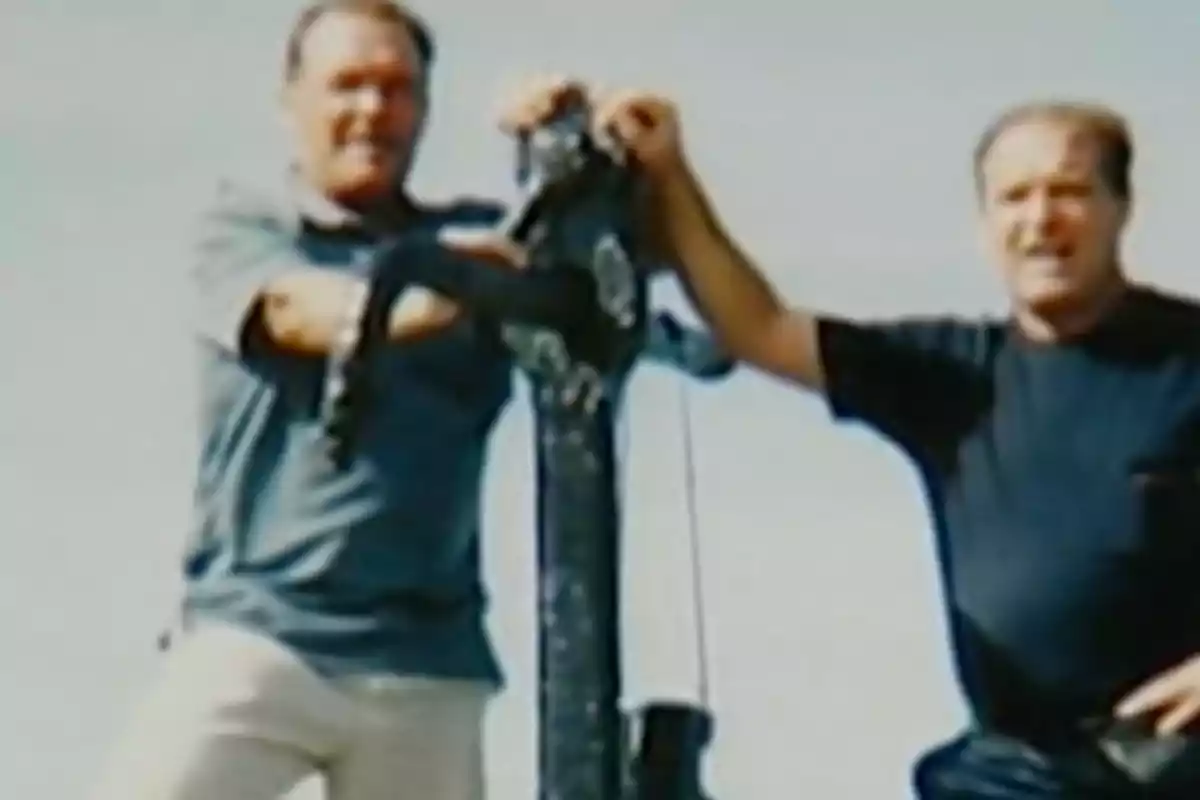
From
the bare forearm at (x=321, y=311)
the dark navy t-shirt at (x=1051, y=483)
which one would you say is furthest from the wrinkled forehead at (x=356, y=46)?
the dark navy t-shirt at (x=1051, y=483)

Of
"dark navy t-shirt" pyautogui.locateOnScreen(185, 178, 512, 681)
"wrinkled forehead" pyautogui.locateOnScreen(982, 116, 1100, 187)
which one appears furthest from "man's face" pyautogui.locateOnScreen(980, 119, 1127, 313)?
"dark navy t-shirt" pyautogui.locateOnScreen(185, 178, 512, 681)

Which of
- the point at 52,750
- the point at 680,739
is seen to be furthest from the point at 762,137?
the point at 52,750

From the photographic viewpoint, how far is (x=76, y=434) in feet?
3.87

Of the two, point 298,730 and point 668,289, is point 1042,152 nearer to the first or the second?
point 668,289

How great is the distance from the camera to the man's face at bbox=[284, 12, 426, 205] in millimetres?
1163

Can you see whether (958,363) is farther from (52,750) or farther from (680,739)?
(52,750)

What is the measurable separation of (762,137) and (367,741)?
345mm

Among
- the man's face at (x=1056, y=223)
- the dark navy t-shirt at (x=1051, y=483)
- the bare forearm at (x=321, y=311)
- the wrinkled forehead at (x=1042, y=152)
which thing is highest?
the wrinkled forehead at (x=1042, y=152)

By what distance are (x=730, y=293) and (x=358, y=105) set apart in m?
0.19

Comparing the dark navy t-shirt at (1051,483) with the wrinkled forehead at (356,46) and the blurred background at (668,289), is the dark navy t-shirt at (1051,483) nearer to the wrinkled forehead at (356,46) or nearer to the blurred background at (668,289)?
the blurred background at (668,289)

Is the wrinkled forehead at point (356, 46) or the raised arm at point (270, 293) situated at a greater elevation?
the wrinkled forehead at point (356, 46)

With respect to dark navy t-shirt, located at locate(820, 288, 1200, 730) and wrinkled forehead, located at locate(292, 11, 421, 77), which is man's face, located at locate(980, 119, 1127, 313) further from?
wrinkled forehead, located at locate(292, 11, 421, 77)

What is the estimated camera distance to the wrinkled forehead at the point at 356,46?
3.84 ft

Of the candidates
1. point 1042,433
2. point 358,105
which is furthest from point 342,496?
point 1042,433
